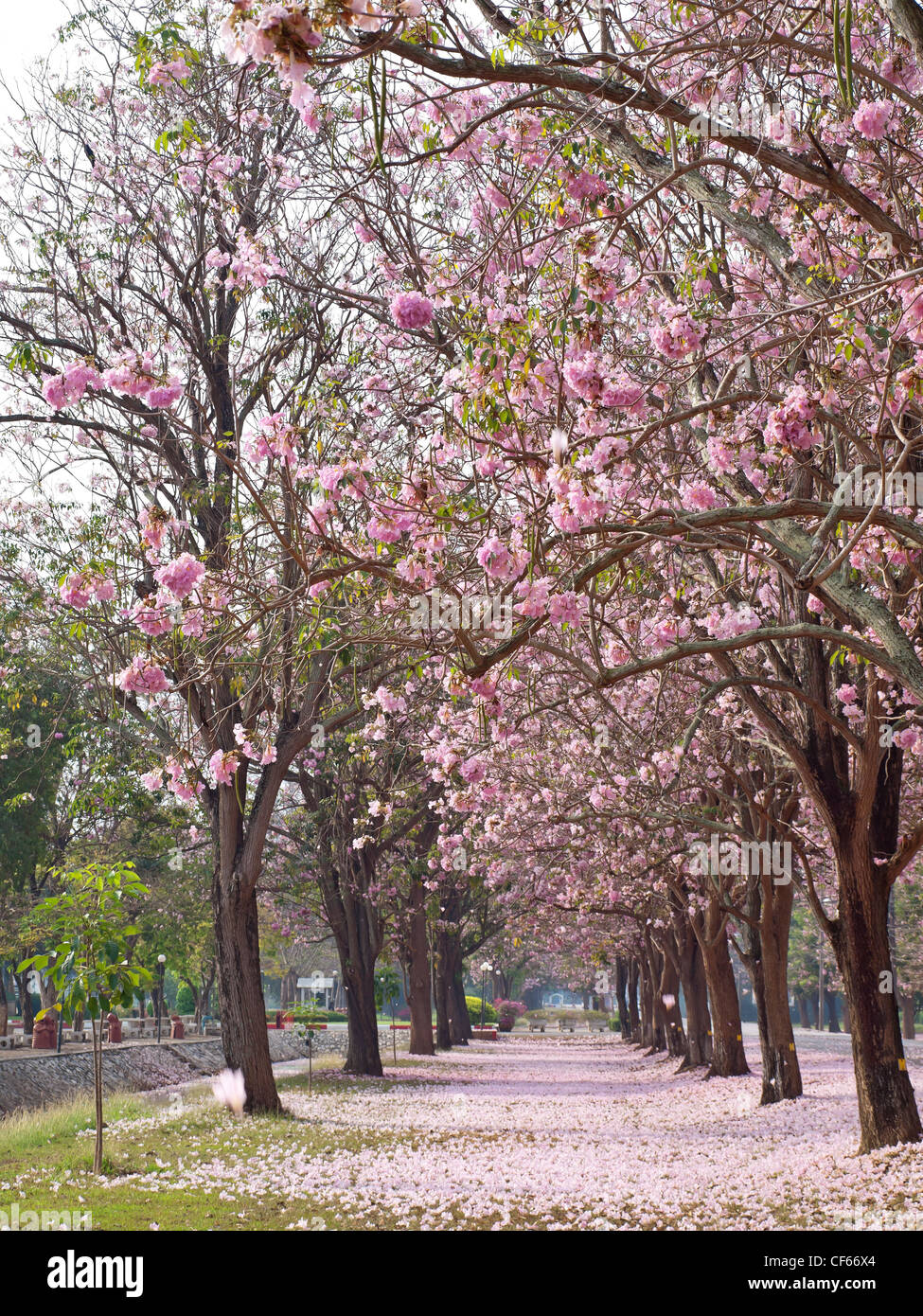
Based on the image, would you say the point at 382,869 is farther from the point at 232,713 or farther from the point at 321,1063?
the point at 232,713

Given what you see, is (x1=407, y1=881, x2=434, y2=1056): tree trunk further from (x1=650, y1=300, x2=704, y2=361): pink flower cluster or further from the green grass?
(x1=650, y1=300, x2=704, y2=361): pink flower cluster

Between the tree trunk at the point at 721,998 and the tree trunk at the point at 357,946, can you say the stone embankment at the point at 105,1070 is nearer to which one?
A: the tree trunk at the point at 357,946

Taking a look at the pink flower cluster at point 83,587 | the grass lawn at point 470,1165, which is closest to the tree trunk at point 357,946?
the grass lawn at point 470,1165

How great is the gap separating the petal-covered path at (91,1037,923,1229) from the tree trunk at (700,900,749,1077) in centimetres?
130

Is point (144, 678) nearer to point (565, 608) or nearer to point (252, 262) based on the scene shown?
point (565, 608)

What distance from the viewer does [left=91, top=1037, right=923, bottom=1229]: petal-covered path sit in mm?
7465

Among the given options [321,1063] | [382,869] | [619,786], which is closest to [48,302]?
[619,786]

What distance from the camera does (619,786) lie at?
12.6 metres

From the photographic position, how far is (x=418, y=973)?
25938 mm
